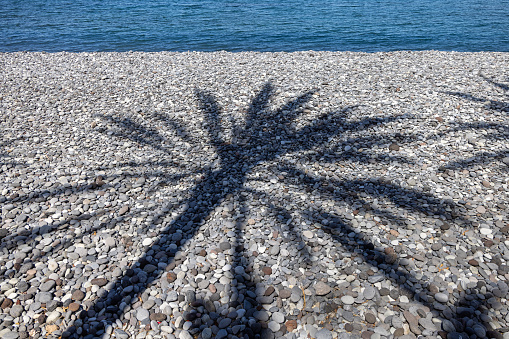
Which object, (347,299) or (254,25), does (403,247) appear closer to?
(347,299)

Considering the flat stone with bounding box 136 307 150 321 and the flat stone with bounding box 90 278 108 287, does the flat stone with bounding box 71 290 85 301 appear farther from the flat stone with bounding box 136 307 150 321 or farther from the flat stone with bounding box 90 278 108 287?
the flat stone with bounding box 136 307 150 321

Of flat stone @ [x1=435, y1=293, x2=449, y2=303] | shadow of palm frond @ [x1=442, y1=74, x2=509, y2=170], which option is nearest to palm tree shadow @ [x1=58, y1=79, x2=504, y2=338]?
flat stone @ [x1=435, y1=293, x2=449, y2=303]

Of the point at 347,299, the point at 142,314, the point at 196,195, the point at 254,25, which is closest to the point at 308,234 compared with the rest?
the point at 347,299

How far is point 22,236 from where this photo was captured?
4457 mm

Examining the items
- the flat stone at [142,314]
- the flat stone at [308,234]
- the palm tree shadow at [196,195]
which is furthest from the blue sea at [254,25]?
the flat stone at [142,314]

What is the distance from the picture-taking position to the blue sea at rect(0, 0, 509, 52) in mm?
17094

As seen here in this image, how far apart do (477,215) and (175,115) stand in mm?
5437

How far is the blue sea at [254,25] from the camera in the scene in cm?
1709

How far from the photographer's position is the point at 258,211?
15.9 feet

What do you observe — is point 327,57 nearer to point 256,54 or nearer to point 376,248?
point 256,54

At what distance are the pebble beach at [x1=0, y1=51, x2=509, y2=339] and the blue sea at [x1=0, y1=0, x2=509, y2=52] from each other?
8.89m

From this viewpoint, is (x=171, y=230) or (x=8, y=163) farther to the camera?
(x=8, y=163)

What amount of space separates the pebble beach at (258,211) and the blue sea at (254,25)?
8.89 metres

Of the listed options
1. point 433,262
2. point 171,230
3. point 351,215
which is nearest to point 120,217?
point 171,230
